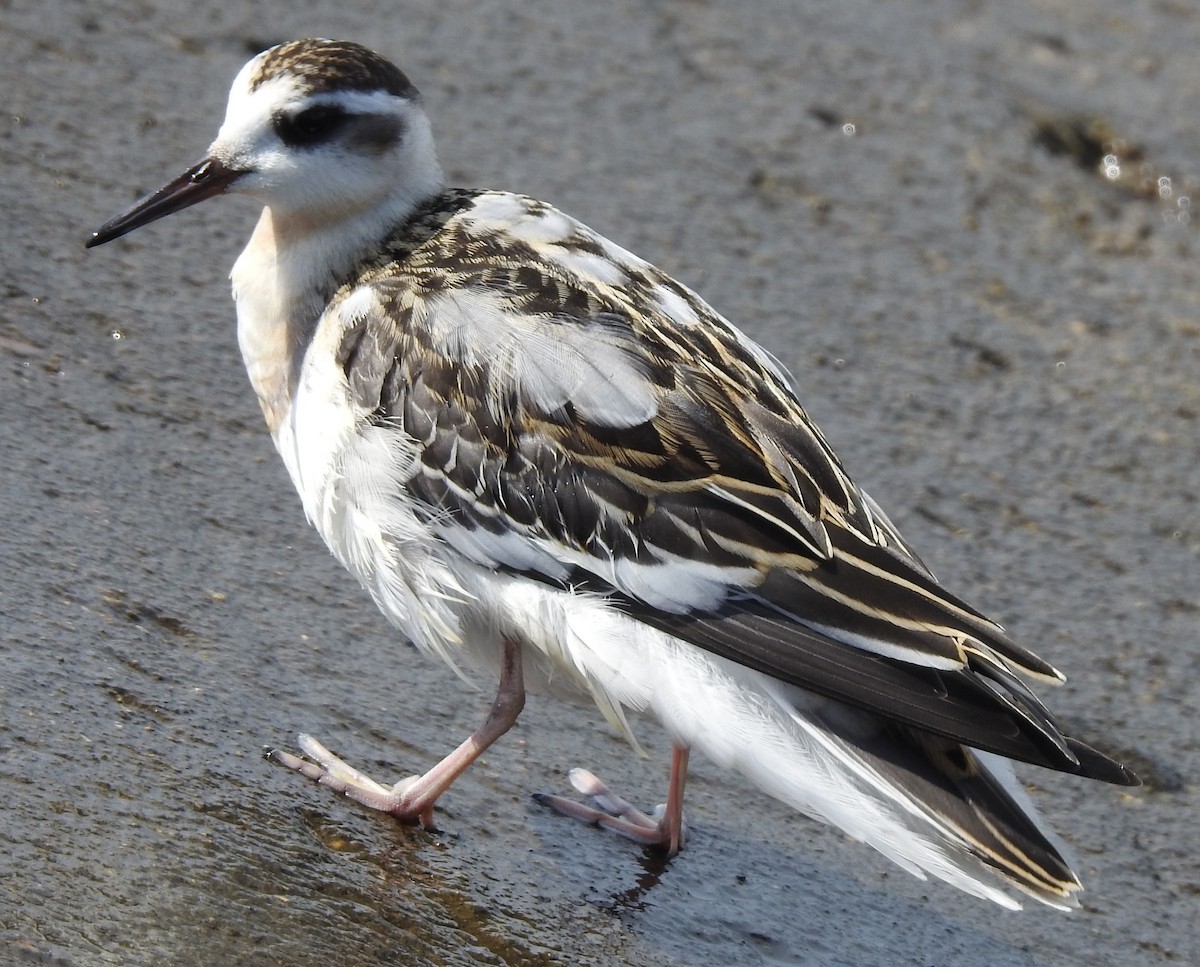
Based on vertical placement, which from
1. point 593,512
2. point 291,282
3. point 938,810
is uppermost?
point 291,282

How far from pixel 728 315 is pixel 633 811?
7.59 ft

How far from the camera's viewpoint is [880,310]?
6.53 meters

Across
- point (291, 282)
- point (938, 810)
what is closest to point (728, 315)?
point (291, 282)

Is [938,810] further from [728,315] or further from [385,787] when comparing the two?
[728,315]

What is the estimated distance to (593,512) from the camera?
4035 mm

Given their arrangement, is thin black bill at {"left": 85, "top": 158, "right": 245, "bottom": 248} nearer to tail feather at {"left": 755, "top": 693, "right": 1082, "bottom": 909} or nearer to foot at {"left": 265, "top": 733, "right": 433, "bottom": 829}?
foot at {"left": 265, "top": 733, "right": 433, "bottom": 829}

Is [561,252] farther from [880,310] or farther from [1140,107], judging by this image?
[1140,107]

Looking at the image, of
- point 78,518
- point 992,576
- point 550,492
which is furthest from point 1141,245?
point 78,518

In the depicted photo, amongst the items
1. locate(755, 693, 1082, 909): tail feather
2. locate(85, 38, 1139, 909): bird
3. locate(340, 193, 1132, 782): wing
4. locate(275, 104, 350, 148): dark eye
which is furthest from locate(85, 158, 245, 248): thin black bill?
locate(755, 693, 1082, 909): tail feather

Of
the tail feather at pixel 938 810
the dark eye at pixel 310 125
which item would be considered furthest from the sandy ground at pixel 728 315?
the dark eye at pixel 310 125

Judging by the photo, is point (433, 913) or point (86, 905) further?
point (433, 913)

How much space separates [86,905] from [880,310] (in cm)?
391

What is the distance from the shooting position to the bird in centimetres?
378

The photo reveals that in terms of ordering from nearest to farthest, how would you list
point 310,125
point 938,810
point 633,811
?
point 938,810 < point 633,811 < point 310,125
